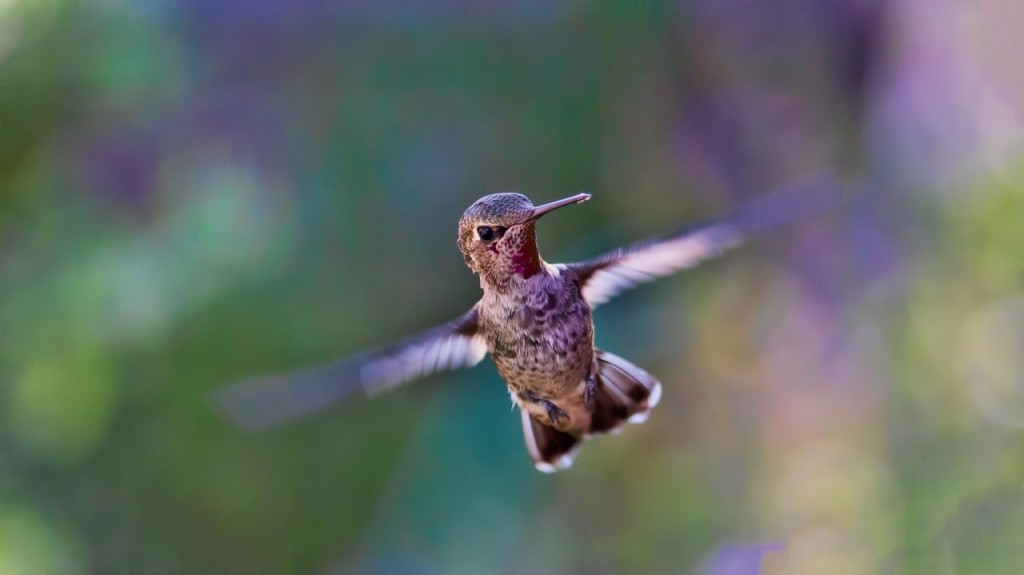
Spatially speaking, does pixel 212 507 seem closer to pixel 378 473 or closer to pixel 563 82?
pixel 378 473

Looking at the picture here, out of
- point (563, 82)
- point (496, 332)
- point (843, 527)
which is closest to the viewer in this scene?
point (496, 332)

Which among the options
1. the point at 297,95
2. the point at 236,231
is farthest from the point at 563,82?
the point at 236,231

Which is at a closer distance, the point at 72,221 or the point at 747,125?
the point at 72,221

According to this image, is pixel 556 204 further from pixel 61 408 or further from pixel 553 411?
pixel 61 408

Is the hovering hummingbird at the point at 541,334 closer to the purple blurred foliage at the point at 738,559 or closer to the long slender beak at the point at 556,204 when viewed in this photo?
the long slender beak at the point at 556,204

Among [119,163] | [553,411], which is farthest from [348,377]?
[119,163]

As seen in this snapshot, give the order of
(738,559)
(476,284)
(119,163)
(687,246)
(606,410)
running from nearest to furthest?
1. (687,246)
2. (606,410)
3. (476,284)
4. (738,559)
5. (119,163)

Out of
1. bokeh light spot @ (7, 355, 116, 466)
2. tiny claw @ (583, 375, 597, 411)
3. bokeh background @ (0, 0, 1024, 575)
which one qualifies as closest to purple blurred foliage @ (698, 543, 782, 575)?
bokeh background @ (0, 0, 1024, 575)
